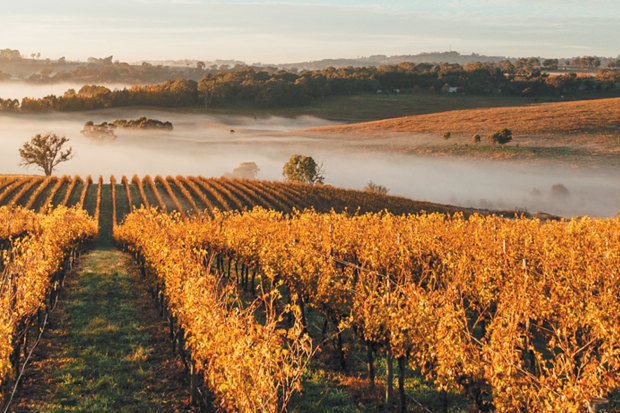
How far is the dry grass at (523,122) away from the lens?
367 ft

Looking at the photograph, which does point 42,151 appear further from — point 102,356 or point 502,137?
point 502,137

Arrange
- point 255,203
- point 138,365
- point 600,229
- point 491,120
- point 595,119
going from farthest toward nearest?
point 491,120 < point 595,119 < point 255,203 < point 600,229 < point 138,365

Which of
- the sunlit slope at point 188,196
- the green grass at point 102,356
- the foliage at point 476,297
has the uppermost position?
the foliage at point 476,297

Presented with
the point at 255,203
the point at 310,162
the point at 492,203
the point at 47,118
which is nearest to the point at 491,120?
the point at 492,203

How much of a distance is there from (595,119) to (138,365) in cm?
12549

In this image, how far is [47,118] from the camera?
547 ft

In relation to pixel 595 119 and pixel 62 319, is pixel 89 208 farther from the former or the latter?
pixel 595 119

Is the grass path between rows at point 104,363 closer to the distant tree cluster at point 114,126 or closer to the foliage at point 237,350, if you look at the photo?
the foliage at point 237,350

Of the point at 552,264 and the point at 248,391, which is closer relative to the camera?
the point at 248,391

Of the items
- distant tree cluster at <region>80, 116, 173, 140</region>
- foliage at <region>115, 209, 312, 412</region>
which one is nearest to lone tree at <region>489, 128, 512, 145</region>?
distant tree cluster at <region>80, 116, 173, 140</region>

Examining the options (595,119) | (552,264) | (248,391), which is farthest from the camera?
(595,119)

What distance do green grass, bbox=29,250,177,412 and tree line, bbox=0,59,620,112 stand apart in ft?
537

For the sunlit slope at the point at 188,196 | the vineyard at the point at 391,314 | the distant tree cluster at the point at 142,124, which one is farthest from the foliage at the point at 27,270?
the distant tree cluster at the point at 142,124

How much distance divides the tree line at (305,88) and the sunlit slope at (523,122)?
117ft
